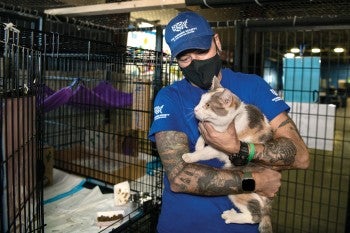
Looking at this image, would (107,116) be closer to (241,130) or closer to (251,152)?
(241,130)

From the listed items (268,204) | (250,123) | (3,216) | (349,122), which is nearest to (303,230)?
(268,204)

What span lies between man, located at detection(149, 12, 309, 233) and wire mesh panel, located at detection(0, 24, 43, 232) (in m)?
0.66

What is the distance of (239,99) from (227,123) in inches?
5.7

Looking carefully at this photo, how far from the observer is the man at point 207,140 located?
1399 millimetres

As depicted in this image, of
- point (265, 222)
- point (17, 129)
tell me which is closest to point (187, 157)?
point (265, 222)

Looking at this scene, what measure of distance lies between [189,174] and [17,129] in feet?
2.92

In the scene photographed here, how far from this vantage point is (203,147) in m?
1.60

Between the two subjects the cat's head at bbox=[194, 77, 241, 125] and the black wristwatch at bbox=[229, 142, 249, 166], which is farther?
the cat's head at bbox=[194, 77, 241, 125]

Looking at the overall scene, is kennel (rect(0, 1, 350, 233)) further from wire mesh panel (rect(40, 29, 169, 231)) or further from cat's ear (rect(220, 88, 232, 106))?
cat's ear (rect(220, 88, 232, 106))

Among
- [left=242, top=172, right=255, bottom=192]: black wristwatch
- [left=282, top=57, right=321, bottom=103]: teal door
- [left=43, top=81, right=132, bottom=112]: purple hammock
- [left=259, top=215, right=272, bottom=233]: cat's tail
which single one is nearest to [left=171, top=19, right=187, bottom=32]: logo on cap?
[left=242, top=172, right=255, bottom=192]: black wristwatch

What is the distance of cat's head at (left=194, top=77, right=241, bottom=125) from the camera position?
5.04 ft

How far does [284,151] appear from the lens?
1.42 metres

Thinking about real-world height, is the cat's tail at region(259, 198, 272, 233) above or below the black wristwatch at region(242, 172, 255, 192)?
below

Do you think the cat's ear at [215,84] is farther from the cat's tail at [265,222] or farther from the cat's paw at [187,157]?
the cat's tail at [265,222]
